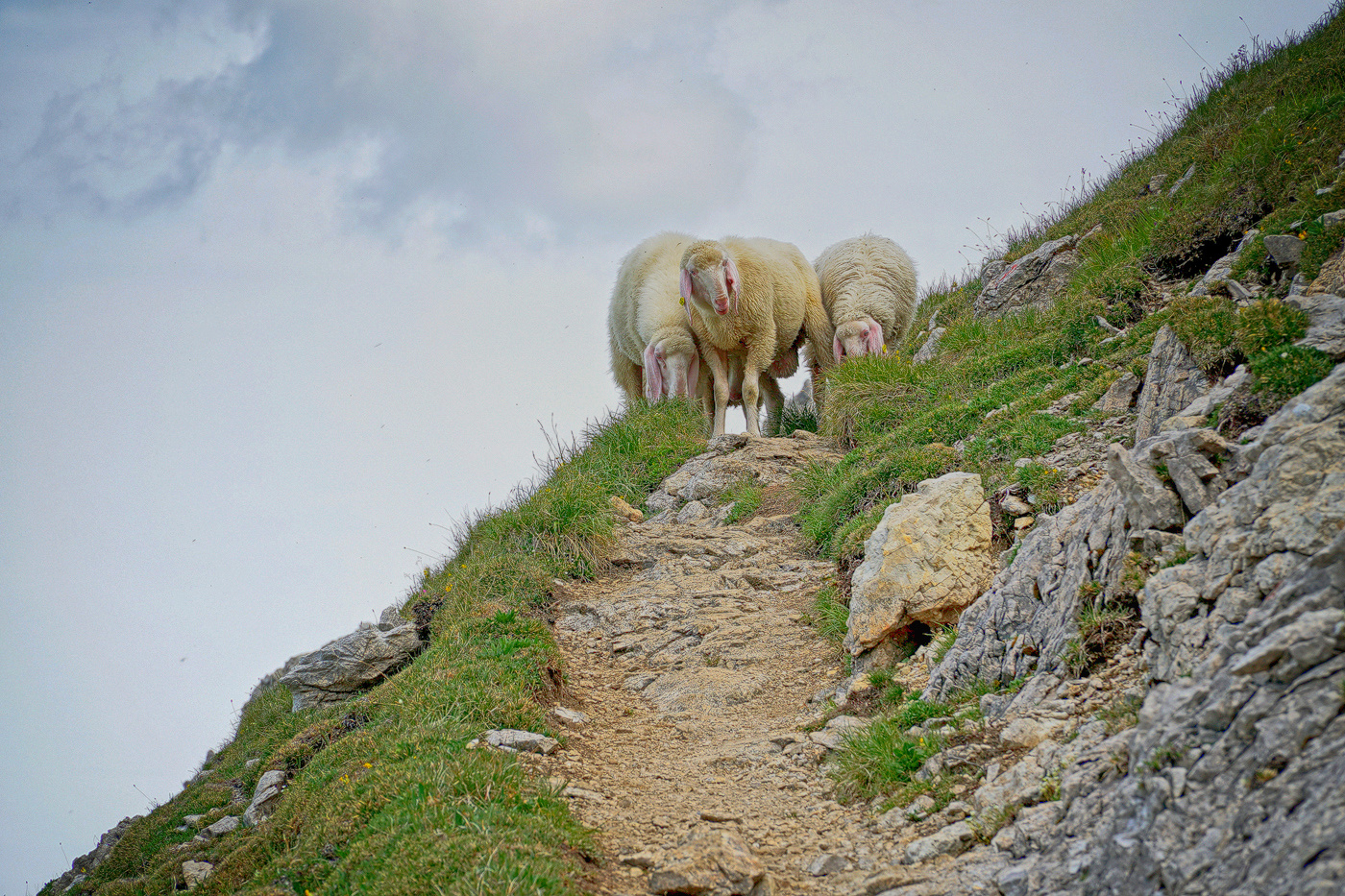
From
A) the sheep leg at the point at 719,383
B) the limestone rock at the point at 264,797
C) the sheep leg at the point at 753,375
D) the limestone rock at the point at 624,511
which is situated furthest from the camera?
the sheep leg at the point at 719,383

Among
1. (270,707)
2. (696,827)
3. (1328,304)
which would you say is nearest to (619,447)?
(270,707)

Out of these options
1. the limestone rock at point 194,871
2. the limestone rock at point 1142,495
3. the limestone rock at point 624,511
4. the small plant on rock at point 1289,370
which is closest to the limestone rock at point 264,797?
the limestone rock at point 194,871

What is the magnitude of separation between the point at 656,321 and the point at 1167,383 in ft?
26.3

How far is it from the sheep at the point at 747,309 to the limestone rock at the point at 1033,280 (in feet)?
7.69

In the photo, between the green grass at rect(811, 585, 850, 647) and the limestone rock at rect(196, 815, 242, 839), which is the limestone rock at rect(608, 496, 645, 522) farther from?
the limestone rock at rect(196, 815, 242, 839)

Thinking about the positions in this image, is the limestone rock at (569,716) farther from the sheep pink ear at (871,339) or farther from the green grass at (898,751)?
the sheep pink ear at (871,339)

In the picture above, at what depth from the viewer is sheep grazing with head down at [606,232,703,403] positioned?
11.9 metres

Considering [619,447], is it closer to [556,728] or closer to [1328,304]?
[556,728]

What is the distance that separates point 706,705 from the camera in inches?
228

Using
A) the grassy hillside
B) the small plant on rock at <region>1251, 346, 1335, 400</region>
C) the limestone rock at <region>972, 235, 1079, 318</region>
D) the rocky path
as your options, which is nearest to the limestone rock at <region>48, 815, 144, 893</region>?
the grassy hillside

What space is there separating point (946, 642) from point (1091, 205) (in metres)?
10.3

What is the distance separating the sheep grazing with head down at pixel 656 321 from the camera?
→ 1195 cm

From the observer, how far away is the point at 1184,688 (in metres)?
2.66

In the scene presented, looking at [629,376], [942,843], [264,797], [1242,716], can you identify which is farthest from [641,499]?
[1242,716]
